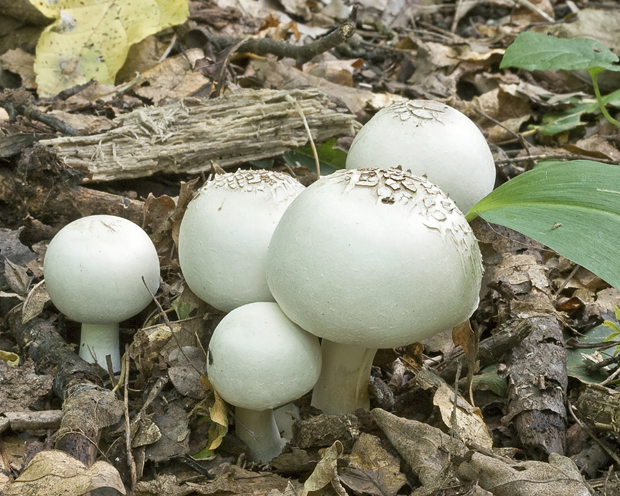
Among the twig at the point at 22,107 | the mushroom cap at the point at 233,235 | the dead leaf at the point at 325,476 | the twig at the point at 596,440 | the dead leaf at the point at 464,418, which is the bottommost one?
the twig at the point at 596,440

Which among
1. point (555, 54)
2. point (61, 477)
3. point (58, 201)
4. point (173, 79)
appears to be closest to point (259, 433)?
point (61, 477)

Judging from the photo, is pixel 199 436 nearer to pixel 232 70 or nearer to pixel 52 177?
pixel 52 177

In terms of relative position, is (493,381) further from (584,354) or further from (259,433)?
(259,433)

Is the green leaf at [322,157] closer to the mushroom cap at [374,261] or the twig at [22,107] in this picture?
the twig at [22,107]

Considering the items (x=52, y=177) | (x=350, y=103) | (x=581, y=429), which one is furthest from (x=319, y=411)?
(x=350, y=103)

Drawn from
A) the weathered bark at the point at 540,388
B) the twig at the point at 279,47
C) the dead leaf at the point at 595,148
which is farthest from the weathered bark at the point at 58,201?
the dead leaf at the point at 595,148
